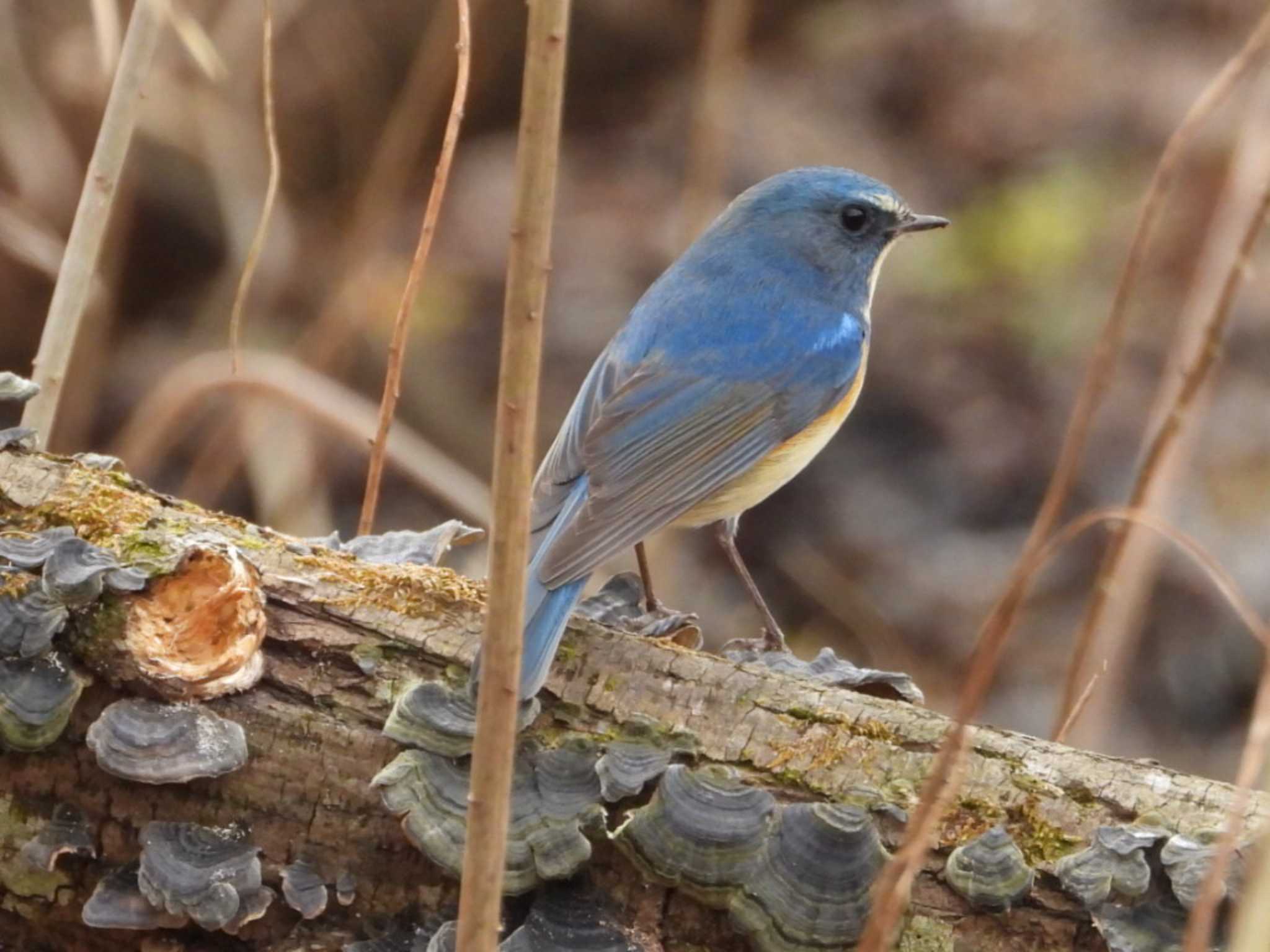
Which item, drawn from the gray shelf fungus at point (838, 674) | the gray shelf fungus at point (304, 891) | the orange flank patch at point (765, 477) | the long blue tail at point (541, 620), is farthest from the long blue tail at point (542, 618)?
the orange flank patch at point (765, 477)

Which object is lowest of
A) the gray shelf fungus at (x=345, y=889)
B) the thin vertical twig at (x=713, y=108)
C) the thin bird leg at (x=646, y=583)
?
the gray shelf fungus at (x=345, y=889)

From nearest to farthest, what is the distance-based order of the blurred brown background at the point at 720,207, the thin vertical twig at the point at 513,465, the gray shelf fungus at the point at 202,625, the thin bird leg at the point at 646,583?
the thin vertical twig at the point at 513,465
the gray shelf fungus at the point at 202,625
the thin bird leg at the point at 646,583
the blurred brown background at the point at 720,207

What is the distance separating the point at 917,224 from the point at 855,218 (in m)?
0.15

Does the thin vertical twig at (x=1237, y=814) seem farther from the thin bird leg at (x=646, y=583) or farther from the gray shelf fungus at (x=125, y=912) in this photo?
the thin bird leg at (x=646, y=583)

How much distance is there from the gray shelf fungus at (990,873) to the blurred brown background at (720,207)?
2090 millimetres

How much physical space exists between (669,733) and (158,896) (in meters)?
0.72

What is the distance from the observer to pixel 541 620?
2.46m

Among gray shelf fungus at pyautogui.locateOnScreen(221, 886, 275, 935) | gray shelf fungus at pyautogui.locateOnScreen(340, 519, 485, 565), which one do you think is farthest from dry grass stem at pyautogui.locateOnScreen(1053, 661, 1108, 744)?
gray shelf fungus at pyautogui.locateOnScreen(221, 886, 275, 935)

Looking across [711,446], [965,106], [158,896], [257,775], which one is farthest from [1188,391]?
[965,106]

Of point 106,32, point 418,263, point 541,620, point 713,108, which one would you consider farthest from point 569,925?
point 713,108

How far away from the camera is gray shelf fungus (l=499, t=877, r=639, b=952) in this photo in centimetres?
204

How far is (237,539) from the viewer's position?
245 centimetres

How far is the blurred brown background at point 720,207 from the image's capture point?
4.70m

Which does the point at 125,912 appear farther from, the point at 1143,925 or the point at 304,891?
the point at 1143,925
